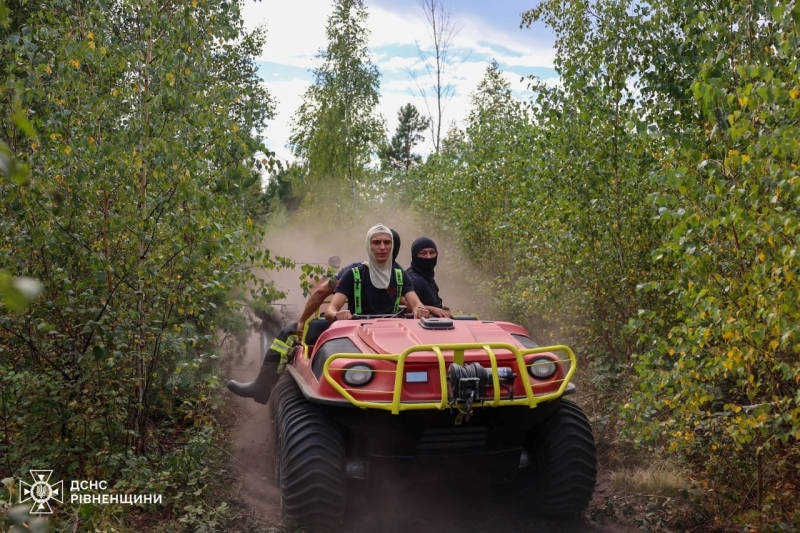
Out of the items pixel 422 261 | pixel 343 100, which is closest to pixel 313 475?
pixel 422 261

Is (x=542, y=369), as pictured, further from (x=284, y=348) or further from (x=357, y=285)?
(x=284, y=348)

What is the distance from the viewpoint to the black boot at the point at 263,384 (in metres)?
7.51

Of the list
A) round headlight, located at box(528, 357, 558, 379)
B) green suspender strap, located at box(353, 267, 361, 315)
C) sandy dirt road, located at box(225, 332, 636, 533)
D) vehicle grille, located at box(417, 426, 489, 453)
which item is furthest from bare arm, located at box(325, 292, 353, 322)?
round headlight, located at box(528, 357, 558, 379)

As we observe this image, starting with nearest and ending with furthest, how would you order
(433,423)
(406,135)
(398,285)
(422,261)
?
(433,423) < (398,285) < (422,261) < (406,135)

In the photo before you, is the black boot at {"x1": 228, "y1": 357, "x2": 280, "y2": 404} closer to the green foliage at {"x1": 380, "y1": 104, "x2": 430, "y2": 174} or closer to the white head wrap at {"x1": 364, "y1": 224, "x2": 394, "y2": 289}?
the white head wrap at {"x1": 364, "y1": 224, "x2": 394, "y2": 289}

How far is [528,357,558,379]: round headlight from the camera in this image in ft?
16.4

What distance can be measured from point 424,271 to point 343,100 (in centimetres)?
2412

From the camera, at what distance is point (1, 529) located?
12.4ft

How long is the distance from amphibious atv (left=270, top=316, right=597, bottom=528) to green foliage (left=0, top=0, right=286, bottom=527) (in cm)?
125

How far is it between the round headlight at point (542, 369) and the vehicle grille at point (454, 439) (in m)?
0.54

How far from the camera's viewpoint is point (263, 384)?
763cm

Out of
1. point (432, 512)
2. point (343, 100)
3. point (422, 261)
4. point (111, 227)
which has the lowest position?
point (432, 512)

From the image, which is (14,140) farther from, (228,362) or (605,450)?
(605,450)

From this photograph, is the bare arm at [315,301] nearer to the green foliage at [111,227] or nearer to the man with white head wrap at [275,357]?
the man with white head wrap at [275,357]
